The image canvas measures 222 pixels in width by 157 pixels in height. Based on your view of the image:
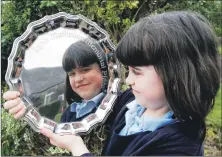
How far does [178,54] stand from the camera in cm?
106

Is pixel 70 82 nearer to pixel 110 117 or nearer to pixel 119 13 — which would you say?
pixel 110 117

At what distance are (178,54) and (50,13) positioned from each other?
1.11 m

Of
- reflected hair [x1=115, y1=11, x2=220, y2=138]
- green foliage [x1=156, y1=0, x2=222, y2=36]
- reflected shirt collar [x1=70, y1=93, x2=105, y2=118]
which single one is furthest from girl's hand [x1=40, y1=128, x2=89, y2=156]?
green foliage [x1=156, y1=0, x2=222, y2=36]

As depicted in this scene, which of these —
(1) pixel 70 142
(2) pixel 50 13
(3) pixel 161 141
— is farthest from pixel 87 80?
(2) pixel 50 13

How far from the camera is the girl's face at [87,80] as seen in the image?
1300 mm

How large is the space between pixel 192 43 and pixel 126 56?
0.21 metres

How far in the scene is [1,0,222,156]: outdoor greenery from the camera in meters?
1.96

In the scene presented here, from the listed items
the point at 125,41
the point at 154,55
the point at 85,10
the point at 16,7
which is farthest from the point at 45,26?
the point at 16,7

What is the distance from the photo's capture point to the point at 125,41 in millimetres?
1102

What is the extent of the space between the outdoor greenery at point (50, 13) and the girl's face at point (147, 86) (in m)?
0.70

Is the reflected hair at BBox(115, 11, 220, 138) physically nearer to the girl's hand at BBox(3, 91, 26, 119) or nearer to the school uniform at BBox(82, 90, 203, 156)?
the school uniform at BBox(82, 90, 203, 156)

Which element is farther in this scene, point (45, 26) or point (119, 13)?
point (119, 13)

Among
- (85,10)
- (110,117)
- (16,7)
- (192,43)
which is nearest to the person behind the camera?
(192,43)

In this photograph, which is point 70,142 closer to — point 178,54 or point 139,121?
point 139,121
